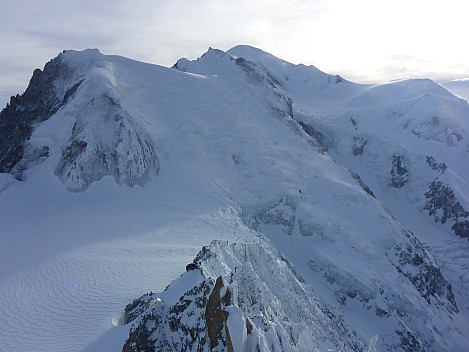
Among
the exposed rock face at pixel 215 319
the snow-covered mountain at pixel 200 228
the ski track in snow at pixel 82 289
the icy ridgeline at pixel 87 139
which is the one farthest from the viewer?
the icy ridgeline at pixel 87 139

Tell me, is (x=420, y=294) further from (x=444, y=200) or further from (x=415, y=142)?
(x=415, y=142)

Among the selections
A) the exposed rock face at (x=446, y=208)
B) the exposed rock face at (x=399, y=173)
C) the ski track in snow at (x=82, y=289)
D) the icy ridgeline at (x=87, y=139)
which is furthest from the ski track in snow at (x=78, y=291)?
the exposed rock face at (x=399, y=173)

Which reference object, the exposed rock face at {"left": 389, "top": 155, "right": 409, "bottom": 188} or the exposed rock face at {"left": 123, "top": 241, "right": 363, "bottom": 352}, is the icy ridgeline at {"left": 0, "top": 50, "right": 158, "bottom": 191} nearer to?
the exposed rock face at {"left": 123, "top": 241, "right": 363, "bottom": 352}

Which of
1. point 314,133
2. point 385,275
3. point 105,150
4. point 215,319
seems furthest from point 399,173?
point 215,319

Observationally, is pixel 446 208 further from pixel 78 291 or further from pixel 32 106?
pixel 78 291

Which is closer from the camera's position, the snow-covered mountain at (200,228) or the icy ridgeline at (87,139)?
the snow-covered mountain at (200,228)

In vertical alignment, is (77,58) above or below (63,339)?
above

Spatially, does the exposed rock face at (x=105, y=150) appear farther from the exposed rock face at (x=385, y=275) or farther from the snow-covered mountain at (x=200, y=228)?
the exposed rock face at (x=385, y=275)

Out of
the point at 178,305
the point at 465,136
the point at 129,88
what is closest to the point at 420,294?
the point at 178,305
